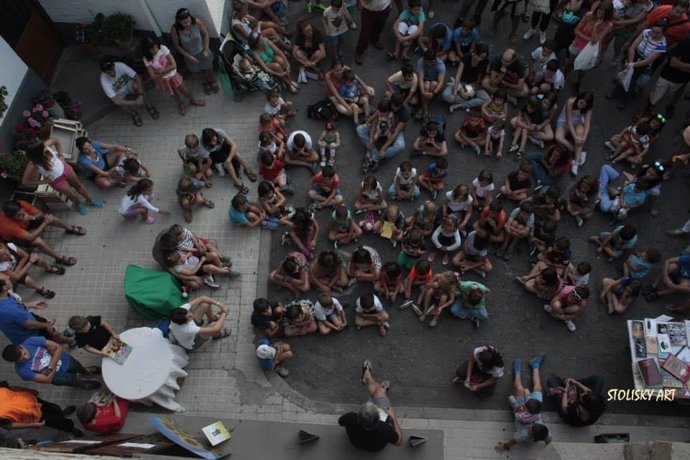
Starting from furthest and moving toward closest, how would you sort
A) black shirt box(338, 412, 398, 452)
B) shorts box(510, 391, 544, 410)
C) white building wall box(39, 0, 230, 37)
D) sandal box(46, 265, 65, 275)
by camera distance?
white building wall box(39, 0, 230, 37) < sandal box(46, 265, 65, 275) < shorts box(510, 391, 544, 410) < black shirt box(338, 412, 398, 452)

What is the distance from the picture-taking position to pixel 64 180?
352 inches

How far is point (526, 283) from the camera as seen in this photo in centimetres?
870

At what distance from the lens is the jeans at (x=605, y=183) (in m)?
9.27

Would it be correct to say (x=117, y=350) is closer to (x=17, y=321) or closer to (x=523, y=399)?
(x=17, y=321)

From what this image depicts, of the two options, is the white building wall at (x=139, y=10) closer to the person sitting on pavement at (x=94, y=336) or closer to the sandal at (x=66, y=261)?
the sandal at (x=66, y=261)

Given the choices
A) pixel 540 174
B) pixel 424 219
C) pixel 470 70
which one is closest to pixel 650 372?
pixel 540 174

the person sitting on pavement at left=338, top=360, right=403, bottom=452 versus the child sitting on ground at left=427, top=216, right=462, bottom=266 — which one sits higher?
the child sitting on ground at left=427, top=216, right=462, bottom=266

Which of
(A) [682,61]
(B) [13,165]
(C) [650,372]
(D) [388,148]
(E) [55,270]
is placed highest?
(A) [682,61]

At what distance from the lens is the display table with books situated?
740 centimetres

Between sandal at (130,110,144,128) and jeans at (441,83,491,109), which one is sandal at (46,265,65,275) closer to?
sandal at (130,110,144,128)

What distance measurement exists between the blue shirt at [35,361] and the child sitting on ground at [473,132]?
7637mm

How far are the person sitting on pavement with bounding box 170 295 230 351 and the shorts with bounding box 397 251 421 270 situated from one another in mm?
2927

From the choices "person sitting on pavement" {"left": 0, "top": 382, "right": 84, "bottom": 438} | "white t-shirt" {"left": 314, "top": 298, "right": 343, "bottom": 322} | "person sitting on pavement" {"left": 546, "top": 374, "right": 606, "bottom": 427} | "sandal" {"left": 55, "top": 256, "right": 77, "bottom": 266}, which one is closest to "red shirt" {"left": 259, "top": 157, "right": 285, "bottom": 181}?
"white t-shirt" {"left": 314, "top": 298, "right": 343, "bottom": 322}

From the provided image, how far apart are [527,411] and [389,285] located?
8.88ft
